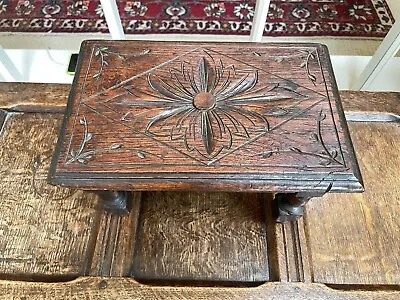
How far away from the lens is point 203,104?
0.85m

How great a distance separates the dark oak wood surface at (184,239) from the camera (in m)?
0.85

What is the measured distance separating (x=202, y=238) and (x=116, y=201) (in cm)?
21

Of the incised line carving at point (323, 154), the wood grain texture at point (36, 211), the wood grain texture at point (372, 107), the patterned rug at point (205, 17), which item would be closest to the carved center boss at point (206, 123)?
the incised line carving at point (323, 154)

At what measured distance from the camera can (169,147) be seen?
2.60ft

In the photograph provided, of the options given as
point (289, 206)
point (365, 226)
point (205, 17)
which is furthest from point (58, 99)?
point (205, 17)

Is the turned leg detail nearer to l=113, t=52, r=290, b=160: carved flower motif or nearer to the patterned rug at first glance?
l=113, t=52, r=290, b=160: carved flower motif

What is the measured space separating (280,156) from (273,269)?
0.89 feet

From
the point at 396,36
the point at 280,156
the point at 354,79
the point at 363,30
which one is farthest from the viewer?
the point at 363,30

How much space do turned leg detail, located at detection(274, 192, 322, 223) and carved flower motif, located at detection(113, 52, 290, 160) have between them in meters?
0.17

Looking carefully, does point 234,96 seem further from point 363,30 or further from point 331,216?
point 363,30

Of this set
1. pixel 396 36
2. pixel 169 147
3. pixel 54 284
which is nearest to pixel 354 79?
pixel 396 36

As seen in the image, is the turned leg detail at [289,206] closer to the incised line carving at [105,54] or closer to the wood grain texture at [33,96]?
the incised line carving at [105,54]

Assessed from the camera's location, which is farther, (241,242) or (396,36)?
(396,36)

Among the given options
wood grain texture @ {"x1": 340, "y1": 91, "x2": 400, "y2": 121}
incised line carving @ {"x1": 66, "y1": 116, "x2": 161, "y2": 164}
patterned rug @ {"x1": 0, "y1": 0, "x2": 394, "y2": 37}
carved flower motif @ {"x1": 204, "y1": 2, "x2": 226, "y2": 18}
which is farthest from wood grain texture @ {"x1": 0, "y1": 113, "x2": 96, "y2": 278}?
carved flower motif @ {"x1": 204, "y1": 2, "x2": 226, "y2": 18}
